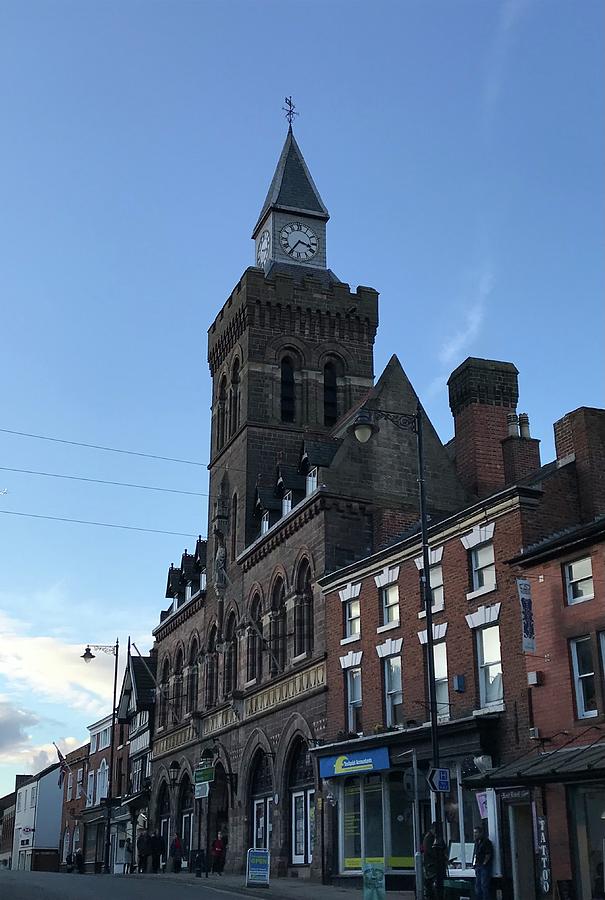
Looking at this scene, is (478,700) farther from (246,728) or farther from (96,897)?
(246,728)

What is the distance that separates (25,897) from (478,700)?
1202 centimetres

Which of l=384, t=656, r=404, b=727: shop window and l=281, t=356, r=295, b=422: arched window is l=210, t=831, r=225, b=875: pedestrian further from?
l=281, t=356, r=295, b=422: arched window

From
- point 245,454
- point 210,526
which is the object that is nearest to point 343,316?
point 245,454

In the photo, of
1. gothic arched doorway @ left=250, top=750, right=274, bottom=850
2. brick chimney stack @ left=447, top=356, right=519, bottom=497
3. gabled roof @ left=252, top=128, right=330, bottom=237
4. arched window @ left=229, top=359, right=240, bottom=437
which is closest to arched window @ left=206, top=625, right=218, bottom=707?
gothic arched doorway @ left=250, top=750, right=274, bottom=850

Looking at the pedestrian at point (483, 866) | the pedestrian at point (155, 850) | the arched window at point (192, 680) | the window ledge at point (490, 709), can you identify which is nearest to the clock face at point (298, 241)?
the arched window at point (192, 680)

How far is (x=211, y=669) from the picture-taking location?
164 ft

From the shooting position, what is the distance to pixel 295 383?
5031cm

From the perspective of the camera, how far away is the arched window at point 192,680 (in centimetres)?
5228

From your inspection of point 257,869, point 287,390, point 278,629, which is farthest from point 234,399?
point 257,869

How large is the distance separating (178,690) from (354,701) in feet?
74.8

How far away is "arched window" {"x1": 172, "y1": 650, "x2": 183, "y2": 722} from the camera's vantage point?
54.6m

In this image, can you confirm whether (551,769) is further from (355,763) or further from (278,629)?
(278,629)

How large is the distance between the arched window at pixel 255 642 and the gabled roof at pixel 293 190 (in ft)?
73.9

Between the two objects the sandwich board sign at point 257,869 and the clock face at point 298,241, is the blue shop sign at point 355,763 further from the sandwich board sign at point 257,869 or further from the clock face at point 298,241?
the clock face at point 298,241
